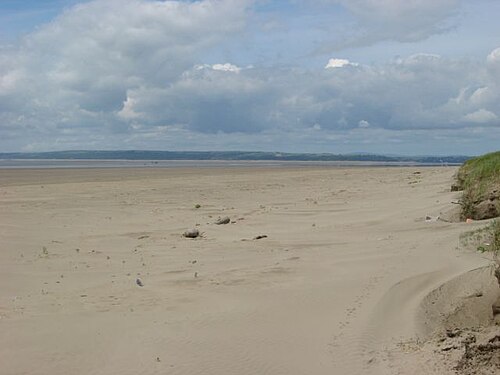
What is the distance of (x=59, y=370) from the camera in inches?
221

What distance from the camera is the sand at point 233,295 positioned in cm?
583

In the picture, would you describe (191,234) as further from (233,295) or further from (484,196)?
(484,196)

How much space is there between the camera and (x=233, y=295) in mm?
8000

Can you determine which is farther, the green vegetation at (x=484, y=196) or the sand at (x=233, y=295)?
the green vegetation at (x=484, y=196)

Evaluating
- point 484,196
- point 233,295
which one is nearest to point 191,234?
point 233,295

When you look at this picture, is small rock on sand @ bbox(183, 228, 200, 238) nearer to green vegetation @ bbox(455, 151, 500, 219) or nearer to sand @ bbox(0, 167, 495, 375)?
sand @ bbox(0, 167, 495, 375)

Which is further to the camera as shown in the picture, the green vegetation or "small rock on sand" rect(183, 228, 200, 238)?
"small rock on sand" rect(183, 228, 200, 238)

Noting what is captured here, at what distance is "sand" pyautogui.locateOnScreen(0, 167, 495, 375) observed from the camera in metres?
5.83

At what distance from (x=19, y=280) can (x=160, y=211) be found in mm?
10417

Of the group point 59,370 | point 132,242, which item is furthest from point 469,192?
point 59,370

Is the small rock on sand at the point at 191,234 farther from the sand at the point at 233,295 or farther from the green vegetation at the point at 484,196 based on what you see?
the green vegetation at the point at 484,196

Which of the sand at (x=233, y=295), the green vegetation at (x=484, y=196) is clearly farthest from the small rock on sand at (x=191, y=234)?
the green vegetation at (x=484, y=196)

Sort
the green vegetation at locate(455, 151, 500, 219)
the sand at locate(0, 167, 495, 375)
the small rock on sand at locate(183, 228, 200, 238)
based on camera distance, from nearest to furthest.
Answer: the sand at locate(0, 167, 495, 375) → the green vegetation at locate(455, 151, 500, 219) → the small rock on sand at locate(183, 228, 200, 238)

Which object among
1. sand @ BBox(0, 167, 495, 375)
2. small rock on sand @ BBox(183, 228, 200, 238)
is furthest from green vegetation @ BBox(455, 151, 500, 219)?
small rock on sand @ BBox(183, 228, 200, 238)
